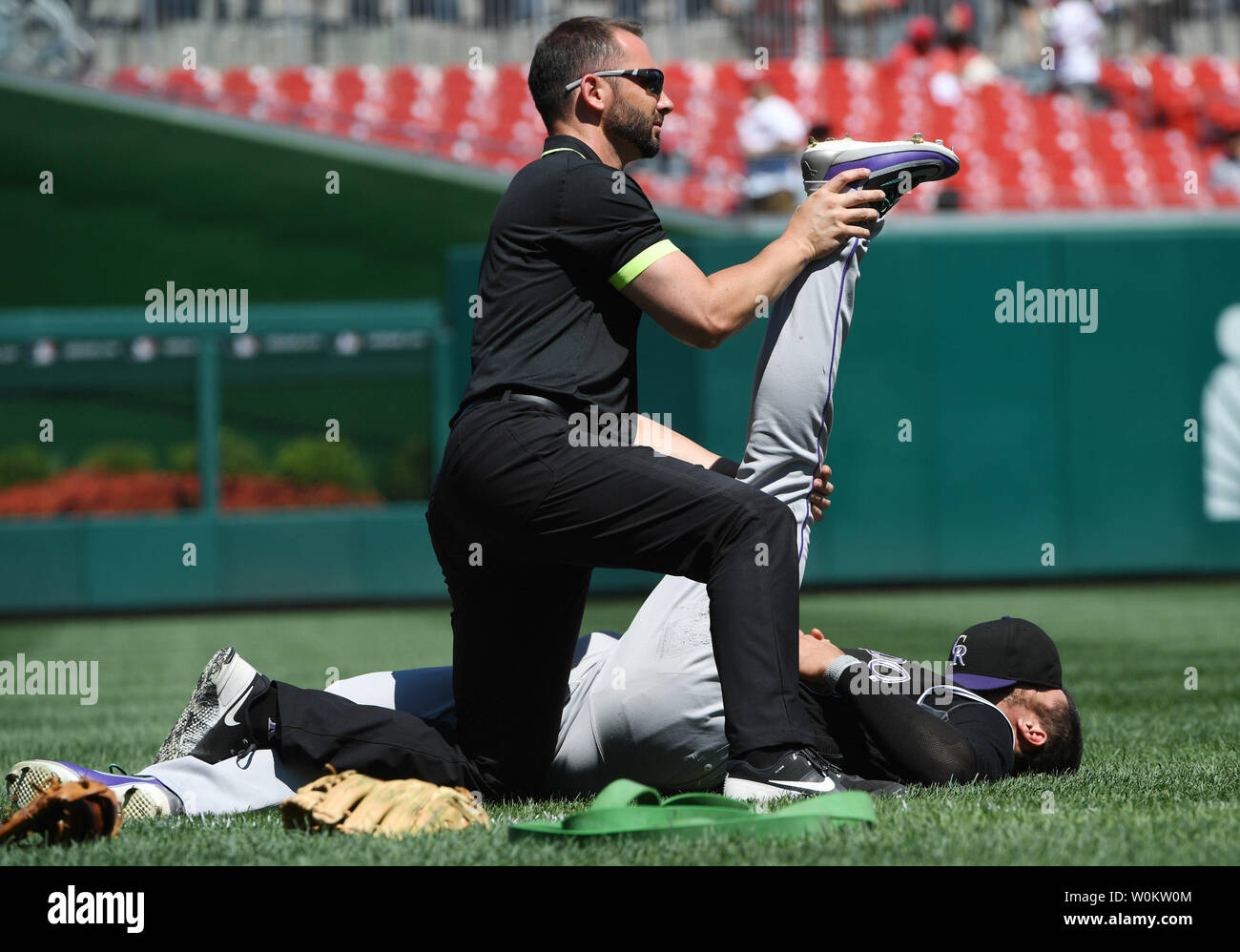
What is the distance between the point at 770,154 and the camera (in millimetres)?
12898

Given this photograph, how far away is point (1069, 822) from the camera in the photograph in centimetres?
295

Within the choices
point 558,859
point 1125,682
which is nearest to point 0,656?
point 1125,682

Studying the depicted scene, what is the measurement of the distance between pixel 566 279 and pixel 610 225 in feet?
0.58

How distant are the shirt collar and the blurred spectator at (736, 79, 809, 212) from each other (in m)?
9.67

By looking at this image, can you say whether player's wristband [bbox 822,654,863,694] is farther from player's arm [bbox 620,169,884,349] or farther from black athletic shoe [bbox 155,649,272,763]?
black athletic shoe [bbox 155,649,272,763]

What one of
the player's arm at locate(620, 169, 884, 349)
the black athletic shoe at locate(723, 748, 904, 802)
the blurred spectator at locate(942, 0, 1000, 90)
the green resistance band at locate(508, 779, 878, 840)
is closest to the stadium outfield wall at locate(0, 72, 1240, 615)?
the blurred spectator at locate(942, 0, 1000, 90)

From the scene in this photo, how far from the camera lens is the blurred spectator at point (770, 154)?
12977mm
